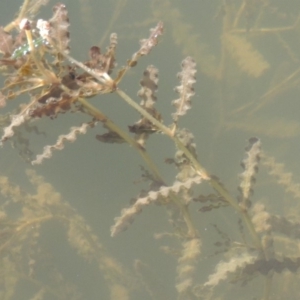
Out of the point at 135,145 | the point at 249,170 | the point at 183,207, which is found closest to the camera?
the point at 135,145

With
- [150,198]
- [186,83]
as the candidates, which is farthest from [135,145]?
[186,83]

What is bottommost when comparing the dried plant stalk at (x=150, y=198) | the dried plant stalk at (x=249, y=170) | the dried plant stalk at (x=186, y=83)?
the dried plant stalk at (x=249, y=170)

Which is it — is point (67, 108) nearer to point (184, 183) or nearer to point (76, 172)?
point (184, 183)

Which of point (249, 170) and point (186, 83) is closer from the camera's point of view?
point (186, 83)

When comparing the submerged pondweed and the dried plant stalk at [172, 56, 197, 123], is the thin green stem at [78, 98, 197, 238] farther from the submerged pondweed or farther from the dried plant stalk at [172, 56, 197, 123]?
the dried plant stalk at [172, 56, 197, 123]

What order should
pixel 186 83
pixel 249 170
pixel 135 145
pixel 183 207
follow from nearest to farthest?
1. pixel 186 83
2. pixel 135 145
3. pixel 249 170
4. pixel 183 207

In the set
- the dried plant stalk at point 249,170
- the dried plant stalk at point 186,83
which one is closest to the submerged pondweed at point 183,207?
the dried plant stalk at point 249,170

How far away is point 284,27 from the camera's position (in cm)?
380

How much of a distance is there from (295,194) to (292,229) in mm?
558

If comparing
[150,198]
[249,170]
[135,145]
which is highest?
[135,145]

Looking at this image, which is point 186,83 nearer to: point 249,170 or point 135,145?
point 135,145

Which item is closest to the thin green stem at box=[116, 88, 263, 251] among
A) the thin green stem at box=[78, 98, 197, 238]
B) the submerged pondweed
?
the submerged pondweed

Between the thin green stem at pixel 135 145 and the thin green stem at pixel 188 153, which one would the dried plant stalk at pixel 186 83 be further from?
the thin green stem at pixel 135 145

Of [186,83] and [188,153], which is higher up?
[186,83]
